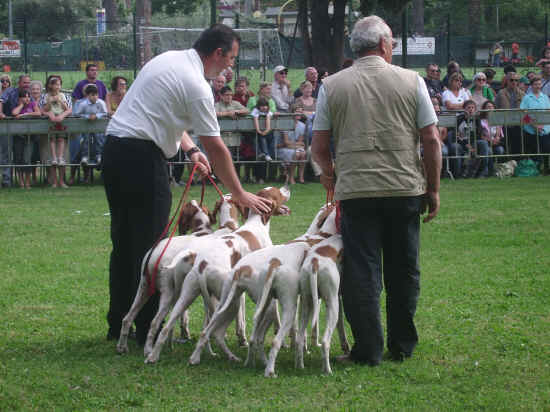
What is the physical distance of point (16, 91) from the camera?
54.3ft

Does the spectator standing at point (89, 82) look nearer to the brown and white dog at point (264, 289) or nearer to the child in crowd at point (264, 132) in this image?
the child in crowd at point (264, 132)

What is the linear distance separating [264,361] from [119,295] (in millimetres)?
1337

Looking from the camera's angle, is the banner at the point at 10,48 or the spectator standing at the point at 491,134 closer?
the spectator standing at the point at 491,134

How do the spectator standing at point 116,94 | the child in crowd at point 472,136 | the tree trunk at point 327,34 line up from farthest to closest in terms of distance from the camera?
1. the tree trunk at point 327,34
2. the child in crowd at point 472,136
3. the spectator standing at point 116,94

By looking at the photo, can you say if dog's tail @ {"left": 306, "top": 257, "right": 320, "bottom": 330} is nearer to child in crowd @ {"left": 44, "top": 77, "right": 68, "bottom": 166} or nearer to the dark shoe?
the dark shoe

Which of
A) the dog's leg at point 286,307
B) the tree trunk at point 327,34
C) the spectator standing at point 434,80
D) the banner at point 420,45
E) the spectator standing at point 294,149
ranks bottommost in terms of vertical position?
the dog's leg at point 286,307

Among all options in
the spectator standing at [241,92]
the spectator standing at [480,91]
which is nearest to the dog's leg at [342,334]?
the spectator standing at [241,92]

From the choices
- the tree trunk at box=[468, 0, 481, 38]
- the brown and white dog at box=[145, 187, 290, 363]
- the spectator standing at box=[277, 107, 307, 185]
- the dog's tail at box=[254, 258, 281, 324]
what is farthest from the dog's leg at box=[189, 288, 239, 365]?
the tree trunk at box=[468, 0, 481, 38]

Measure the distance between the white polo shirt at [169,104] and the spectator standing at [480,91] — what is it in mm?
12782

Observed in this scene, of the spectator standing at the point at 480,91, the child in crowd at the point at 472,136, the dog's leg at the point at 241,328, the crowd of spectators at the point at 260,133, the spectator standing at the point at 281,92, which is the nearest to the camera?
the dog's leg at the point at 241,328

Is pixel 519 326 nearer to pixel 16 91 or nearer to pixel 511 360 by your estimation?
pixel 511 360

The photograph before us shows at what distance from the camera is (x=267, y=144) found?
1631 centimetres

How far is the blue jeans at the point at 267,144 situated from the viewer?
16.2 m

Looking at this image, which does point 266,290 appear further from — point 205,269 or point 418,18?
point 418,18
